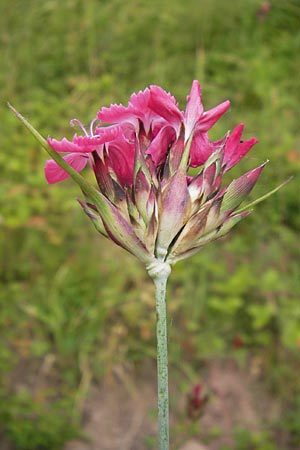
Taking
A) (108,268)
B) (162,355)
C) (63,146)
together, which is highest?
(108,268)

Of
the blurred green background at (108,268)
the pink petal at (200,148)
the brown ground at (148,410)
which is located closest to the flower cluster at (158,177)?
the pink petal at (200,148)

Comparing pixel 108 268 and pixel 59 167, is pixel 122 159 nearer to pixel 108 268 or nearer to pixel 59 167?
pixel 59 167

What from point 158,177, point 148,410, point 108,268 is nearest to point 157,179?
point 158,177

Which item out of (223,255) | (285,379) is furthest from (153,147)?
(223,255)

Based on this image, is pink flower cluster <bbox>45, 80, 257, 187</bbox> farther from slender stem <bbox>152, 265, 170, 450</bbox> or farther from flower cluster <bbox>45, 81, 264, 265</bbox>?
slender stem <bbox>152, 265, 170, 450</bbox>

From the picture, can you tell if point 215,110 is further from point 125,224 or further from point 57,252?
point 57,252

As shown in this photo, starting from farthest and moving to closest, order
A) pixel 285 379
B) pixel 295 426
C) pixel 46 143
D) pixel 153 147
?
pixel 285 379
pixel 295 426
pixel 153 147
pixel 46 143

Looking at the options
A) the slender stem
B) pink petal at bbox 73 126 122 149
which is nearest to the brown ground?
the slender stem
